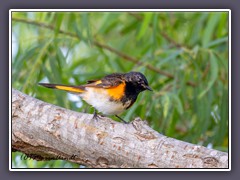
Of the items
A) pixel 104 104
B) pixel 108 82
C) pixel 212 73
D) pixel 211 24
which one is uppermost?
pixel 211 24

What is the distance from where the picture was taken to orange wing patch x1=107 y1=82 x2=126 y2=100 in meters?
3.97

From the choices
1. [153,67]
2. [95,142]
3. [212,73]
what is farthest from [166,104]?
[95,142]

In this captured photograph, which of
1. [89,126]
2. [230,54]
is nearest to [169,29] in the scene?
[230,54]

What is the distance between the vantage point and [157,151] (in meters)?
3.56

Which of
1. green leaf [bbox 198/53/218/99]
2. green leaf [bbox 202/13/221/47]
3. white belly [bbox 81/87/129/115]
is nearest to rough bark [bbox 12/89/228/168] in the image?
white belly [bbox 81/87/129/115]

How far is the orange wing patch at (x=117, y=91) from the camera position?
156 inches

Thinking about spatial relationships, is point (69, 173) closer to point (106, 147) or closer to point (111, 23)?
point (106, 147)

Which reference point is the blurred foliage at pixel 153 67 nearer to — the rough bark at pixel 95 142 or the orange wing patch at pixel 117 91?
the orange wing patch at pixel 117 91

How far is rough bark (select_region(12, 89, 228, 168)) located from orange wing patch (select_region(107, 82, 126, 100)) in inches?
11.0

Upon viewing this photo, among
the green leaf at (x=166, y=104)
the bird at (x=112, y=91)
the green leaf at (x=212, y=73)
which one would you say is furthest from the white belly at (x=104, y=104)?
the green leaf at (x=212, y=73)

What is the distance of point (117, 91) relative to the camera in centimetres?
400

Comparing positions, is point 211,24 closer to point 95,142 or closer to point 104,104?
point 104,104

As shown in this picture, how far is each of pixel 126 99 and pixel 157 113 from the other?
89cm

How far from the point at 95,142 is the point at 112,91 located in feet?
1.41
